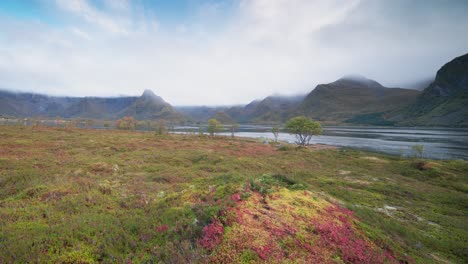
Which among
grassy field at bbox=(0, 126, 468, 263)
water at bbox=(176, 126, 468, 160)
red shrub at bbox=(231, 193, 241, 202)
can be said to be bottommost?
water at bbox=(176, 126, 468, 160)

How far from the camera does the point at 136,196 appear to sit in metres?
10.7

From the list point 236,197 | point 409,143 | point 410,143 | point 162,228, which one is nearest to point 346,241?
point 236,197

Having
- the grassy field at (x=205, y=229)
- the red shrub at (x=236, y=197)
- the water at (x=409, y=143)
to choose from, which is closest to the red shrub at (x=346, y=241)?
the grassy field at (x=205, y=229)

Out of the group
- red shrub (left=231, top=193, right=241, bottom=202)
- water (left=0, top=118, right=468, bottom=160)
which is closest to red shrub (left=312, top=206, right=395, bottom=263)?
red shrub (left=231, top=193, right=241, bottom=202)

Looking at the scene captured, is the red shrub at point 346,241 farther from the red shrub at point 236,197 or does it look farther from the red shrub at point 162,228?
the red shrub at point 162,228

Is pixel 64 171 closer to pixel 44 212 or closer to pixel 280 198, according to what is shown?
pixel 44 212

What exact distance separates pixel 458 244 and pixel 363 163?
33778 mm

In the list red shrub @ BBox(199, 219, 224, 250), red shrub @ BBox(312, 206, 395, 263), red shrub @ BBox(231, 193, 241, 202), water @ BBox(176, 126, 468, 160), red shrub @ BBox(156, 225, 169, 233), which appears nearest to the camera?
red shrub @ BBox(199, 219, 224, 250)

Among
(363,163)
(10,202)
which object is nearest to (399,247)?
(10,202)

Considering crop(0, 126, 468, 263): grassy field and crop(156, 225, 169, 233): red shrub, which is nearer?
crop(0, 126, 468, 263): grassy field

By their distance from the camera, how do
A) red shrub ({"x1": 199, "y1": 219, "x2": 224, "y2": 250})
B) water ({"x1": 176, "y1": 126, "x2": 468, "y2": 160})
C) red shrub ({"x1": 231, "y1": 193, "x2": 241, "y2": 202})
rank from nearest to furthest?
red shrub ({"x1": 199, "y1": 219, "x2": 224, "y2": 250})
red shrub ({"x1": 231, "y1": 193, "x2": 241, "y2": 202})
water ({"x1": 176, "y1": 126, "x2": 468, "y2": 160})

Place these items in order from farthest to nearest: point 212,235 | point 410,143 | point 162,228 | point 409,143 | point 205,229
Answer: point 409,143
point 410,143
point 162,228
point 205,229
point 212,235

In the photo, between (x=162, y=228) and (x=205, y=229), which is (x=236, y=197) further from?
(x=162, y=228)

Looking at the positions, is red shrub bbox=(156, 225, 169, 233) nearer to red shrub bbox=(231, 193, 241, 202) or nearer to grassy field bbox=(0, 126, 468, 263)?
grassy field bbox=(0, 126, 468, 263)
